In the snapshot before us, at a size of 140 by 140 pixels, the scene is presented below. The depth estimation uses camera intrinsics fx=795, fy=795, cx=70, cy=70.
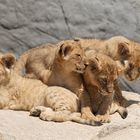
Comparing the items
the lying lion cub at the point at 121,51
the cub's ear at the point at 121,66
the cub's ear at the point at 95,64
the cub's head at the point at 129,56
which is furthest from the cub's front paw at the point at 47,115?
the cub's head at the point at 129,56

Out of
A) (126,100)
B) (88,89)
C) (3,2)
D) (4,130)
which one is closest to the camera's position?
(4,130)

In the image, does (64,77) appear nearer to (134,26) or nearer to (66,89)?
(66,89)

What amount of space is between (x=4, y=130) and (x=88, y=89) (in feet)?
5.42

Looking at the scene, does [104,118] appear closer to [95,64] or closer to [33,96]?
[95,64]

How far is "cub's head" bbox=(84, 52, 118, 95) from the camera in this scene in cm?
896

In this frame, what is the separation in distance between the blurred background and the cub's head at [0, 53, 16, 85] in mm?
2218

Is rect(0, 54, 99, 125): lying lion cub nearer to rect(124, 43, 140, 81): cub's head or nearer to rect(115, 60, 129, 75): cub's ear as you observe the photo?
rect(115, 60, 129, 75): cub's ear

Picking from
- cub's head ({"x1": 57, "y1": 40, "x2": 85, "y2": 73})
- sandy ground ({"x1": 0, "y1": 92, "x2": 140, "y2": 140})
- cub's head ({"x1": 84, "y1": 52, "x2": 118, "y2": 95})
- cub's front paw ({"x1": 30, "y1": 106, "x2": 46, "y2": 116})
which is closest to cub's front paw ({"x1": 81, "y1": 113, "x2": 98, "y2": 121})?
sandy ground ({"x1": 0, "y1": 92, "x2": 140, "y2": 140})

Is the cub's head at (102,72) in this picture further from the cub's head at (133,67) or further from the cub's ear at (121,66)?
the cub's head at (133,67)

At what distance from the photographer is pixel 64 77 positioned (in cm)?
950

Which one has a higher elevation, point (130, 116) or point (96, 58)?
point (96, 58)

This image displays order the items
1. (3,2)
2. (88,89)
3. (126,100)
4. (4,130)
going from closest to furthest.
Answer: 1. (4,130)
2. (88,89)
3. (126,100)
4. (3,2)

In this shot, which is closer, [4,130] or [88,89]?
[4,130]

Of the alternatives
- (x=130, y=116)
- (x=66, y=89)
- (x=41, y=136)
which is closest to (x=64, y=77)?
(x=66, y=89)
